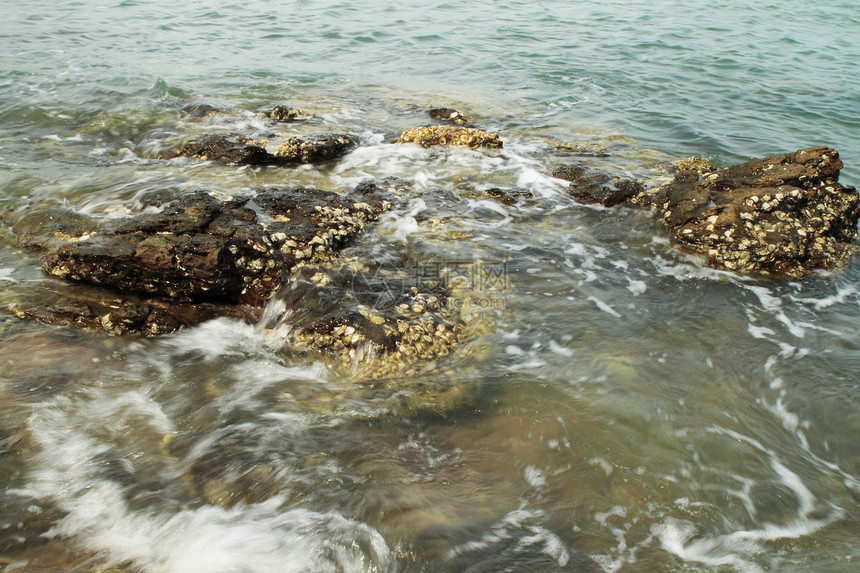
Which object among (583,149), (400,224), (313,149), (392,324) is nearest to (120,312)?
(392,324)

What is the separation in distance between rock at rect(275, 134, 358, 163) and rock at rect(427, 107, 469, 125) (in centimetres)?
262

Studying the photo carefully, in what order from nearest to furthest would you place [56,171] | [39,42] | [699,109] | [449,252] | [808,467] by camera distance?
[808,467] → [449,252] → [56,171] → [699,109] → [39,42]

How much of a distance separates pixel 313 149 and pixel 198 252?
3940 millimetres

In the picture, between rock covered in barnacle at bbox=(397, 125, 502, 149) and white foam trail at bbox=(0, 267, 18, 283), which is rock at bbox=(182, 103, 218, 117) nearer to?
rock covered in barnacle at bbox=(397, 125, 502, 149)

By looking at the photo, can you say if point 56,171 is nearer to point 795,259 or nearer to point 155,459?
point 155,459

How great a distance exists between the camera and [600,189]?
7973 mm

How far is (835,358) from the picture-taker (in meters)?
5.24

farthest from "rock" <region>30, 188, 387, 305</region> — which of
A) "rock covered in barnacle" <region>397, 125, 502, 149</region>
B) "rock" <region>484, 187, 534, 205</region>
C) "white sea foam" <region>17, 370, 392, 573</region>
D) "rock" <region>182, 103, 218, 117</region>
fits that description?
"rock" <region>182, 103, 218, 117</region>

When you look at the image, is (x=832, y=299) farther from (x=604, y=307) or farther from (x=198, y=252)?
(x=198, y=252)

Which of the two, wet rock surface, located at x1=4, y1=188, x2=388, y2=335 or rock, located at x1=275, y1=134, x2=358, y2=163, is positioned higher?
rock, located at x1=275, y1=134, x2=358, y2=163

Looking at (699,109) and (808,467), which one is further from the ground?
(699,109)

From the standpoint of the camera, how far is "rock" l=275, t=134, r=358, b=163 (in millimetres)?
8352

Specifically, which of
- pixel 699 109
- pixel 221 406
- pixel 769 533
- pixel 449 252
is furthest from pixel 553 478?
pixel 699 109

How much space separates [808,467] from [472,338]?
8.85 ft
